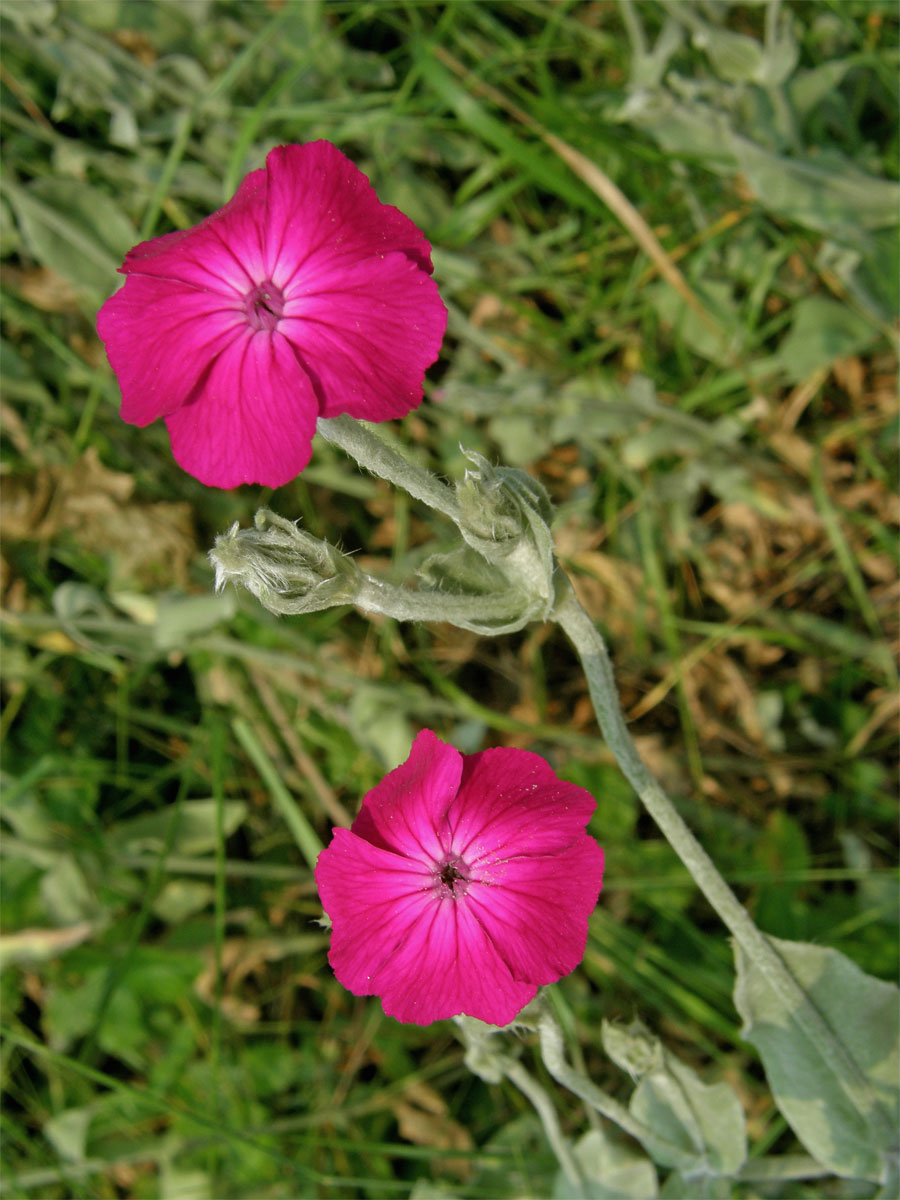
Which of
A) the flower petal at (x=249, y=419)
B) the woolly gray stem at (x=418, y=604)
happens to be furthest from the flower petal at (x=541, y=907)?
the flower petal at (x=249, y=419)

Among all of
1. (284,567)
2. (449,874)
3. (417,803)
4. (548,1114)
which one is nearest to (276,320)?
(284,567)

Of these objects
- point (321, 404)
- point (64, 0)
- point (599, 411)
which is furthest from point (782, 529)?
point (64, 0)

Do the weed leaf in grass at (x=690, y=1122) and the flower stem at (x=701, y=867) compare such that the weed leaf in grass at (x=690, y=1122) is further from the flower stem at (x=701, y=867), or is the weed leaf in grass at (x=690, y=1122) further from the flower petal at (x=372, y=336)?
the flower petal at (x=372, y=336)

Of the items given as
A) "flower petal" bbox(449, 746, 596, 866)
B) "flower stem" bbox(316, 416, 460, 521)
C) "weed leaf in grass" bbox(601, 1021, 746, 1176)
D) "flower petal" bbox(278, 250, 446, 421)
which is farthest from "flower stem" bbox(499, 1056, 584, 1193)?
"flower petal" bbox(278, 250, 446, 421)

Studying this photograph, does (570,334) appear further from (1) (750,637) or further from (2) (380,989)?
(2) (380,989)

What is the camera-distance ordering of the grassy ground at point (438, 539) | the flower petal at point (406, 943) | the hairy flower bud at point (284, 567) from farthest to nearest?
the grassy ground at point (438, 539) → the flower petal at point (406, 943) → the hairy flower bud at point (284, 567)

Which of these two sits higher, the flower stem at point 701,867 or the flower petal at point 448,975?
the flower stem at point 701,867

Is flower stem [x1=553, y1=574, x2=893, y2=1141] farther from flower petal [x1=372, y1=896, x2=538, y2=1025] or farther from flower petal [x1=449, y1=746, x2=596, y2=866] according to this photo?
flower petal [x1=372, y1=896, x2=538, y2=1025]
